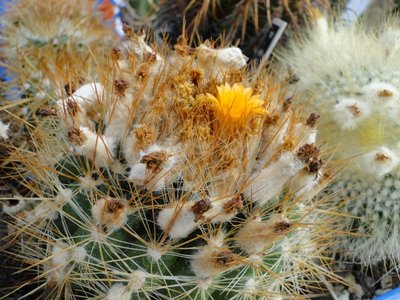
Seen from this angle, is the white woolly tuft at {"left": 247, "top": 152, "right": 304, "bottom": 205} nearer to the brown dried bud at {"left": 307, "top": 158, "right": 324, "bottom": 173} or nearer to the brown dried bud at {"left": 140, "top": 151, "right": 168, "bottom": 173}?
the brown dried bud at {"left": 307, "top": 158, "right": 324, "bottom": 173}

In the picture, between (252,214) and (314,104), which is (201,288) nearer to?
(252,214)

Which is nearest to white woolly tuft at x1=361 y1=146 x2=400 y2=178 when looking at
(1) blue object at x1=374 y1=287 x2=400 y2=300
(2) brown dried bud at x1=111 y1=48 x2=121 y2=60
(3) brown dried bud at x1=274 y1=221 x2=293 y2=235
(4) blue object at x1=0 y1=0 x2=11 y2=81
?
(1) blue object at x1=374 y1=287 x2=400 y2=300

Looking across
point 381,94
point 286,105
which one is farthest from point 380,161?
point 286,105

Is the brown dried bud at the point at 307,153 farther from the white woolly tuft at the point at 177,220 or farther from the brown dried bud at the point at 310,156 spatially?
the white woolly tuft at the point at 177,220

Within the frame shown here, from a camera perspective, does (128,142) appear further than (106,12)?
No

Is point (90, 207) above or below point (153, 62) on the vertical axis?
below

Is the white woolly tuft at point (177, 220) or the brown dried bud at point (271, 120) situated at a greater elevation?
the brown dried bud at point (271, 120)

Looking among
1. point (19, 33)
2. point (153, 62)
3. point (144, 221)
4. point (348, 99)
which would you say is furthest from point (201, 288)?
point (19, 33)

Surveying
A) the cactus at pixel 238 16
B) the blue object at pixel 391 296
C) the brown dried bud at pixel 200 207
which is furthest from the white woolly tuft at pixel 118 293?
the cactus at pixel 238 16
